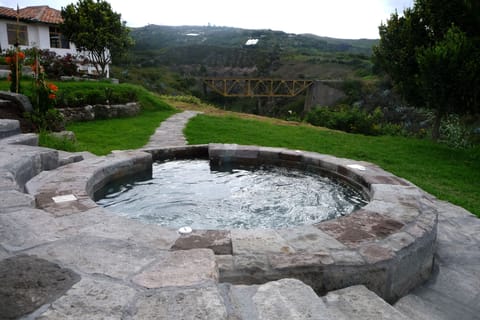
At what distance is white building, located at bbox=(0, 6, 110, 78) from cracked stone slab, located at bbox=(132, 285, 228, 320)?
20.6 metres

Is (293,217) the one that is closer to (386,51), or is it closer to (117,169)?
(117,169)

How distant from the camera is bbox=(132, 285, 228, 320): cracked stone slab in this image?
1.37 m

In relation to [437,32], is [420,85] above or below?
below

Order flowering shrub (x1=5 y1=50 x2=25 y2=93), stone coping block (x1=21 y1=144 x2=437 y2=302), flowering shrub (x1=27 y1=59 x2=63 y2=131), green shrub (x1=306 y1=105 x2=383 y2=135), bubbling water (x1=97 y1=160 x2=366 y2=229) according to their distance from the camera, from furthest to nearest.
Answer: green shrub (x1=306 y1=105 x2=383 y2=135)
flowering shrub (x1=5 y1=50 x2=25 y2=93)
flowering shrub (x1=27 y1=59 x2=63 y2=131)
bubbling water (x1=97 y1=160 x2=366 y2=229)
stone coping block (x1=21 y1=144 x2=437 y2=302)

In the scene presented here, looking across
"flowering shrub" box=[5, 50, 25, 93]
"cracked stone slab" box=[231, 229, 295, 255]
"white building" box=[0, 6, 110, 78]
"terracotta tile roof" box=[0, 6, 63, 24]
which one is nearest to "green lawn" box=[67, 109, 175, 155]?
"flowering shrub" box=[5, 50, 25, 93]

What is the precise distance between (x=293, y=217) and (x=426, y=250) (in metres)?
1.21

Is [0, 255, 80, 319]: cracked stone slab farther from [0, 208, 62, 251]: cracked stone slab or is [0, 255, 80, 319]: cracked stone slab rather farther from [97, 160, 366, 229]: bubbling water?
[97, 160, 366, 229]: bubbling water

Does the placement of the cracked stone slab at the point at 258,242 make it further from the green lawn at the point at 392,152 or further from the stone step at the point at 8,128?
the stone step at the point at 8,128

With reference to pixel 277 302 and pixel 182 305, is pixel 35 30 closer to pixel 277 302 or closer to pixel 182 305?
pixel 182 305

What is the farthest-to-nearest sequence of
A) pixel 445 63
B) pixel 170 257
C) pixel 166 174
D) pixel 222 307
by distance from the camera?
pixel 445 63, pixel 166 174, pixel 170 257, pixel 222 307

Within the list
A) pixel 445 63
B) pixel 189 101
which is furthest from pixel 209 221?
pixel 189 101

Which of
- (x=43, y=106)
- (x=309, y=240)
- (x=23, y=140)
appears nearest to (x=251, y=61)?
(x=43, y=106)

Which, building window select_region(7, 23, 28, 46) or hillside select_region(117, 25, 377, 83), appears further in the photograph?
hillside select_region(117, 25, 377, 83)

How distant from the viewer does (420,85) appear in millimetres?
7816
